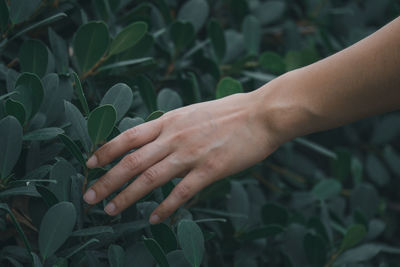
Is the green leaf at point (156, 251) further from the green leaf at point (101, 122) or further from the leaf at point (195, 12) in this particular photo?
the leaf at point (195, 12)

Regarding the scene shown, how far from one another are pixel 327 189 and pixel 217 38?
22.4 inches

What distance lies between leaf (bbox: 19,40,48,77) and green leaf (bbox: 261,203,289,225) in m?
0.66

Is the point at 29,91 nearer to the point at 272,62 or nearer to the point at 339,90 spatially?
the point at 339,90

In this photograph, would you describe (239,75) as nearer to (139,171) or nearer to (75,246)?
(139,171)

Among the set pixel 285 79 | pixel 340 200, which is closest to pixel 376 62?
pixel 285 79

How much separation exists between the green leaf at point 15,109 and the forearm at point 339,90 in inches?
17.7

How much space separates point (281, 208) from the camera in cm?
140

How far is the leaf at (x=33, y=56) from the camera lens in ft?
3.71

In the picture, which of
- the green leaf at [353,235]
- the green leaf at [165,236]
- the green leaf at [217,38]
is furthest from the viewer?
the green leaf at [217,38]

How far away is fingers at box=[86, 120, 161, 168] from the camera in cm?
101

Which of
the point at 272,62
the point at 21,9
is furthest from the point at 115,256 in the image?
the point at 272,62

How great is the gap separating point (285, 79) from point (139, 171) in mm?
339

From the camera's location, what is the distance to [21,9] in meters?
1.09

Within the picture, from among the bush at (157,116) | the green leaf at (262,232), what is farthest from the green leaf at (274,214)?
the green leaf at (262,232)
